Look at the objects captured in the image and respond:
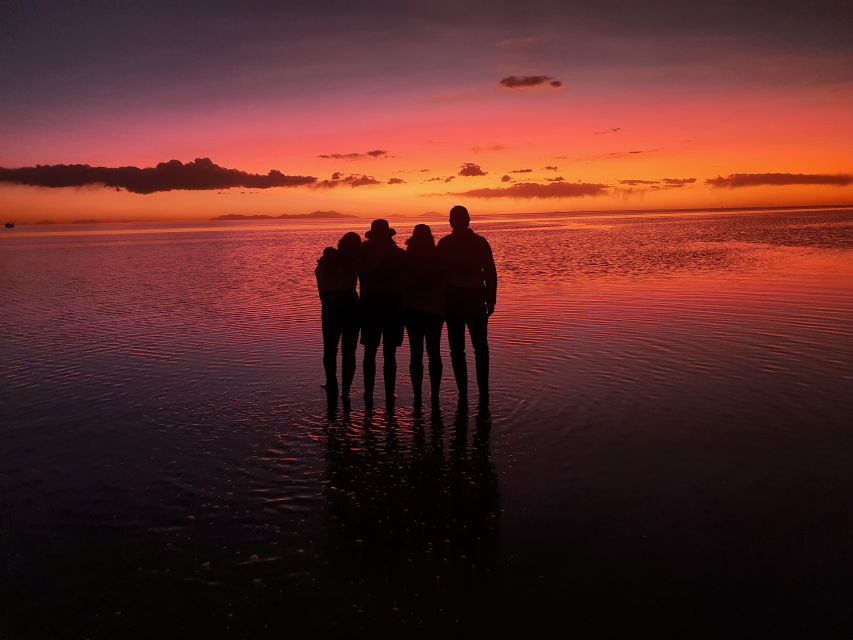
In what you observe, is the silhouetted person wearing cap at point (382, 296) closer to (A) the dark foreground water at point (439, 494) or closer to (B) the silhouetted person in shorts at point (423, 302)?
(B) the silhouetted person in shorts at point (423, 302)

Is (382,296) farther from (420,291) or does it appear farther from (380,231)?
(380,231)

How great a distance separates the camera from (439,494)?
5.61 metres

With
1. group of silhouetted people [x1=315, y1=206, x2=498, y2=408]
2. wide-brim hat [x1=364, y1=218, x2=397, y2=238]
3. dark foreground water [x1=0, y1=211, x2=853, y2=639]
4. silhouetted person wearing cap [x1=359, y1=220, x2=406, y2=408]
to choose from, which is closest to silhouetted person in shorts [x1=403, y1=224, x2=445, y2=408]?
group of silhouetted people [x1=315, y1=206, x2=498, y2=408]

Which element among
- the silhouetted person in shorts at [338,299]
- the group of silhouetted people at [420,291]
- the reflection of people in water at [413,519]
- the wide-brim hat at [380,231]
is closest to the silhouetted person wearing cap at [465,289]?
the group of silhouetted people at [420,291]

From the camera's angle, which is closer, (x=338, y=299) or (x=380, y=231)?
(x=380, y=231)

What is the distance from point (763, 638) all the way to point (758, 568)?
2.57 feet

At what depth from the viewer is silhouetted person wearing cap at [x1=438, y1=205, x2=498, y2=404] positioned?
8086 millimetres

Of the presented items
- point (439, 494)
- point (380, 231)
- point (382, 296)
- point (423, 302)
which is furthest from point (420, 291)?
point (439, 494)

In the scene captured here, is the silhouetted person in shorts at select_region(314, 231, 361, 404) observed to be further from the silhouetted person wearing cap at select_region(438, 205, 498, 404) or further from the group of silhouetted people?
the silhouetted person wearing cap at select_region(438, 205, 498, 404)

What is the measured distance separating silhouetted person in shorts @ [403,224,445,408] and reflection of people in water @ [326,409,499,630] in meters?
0.87

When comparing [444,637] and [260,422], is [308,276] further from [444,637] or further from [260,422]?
[444,637]

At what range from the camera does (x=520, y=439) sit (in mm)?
6883

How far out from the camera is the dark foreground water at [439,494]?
3959 mm

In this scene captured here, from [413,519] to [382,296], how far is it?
12.2 ft
